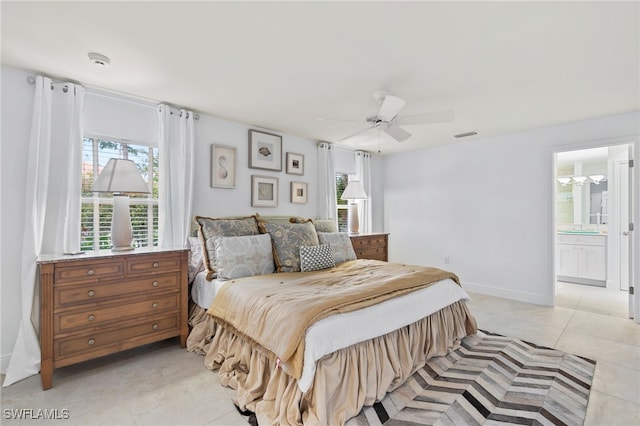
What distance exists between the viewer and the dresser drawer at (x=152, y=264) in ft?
8.32

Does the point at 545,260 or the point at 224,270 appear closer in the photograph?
the point at 224,270

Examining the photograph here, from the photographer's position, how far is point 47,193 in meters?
2.56

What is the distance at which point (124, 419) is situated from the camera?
1852 mm

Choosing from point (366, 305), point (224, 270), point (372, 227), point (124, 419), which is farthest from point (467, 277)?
point (124, 419)

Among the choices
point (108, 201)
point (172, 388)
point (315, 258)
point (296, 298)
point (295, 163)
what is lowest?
point (172, 388)

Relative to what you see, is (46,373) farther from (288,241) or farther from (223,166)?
(223,166)

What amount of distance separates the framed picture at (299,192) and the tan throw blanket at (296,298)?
66.9 inches

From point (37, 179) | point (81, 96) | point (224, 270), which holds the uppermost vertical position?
point (81, 96)

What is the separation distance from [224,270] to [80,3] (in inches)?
81.4

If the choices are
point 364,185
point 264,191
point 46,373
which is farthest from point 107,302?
point 364,185

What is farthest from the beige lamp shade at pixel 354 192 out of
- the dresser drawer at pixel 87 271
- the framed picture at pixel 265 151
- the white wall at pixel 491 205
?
the dresser drawer at pixel 87 271

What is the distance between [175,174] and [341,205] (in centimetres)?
291

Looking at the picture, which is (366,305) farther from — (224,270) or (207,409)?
(224,270)

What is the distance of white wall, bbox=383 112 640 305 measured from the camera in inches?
162
